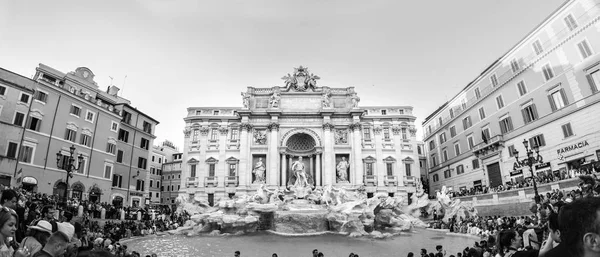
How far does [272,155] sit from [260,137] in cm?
309

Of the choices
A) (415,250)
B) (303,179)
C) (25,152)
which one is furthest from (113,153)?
(415,250)

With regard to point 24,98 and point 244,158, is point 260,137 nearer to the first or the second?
point 244,158

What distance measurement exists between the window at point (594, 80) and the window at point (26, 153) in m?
41.6

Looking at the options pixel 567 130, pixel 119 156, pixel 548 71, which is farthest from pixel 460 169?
pixel 119 156

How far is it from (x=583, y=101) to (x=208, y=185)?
35779 millimetres

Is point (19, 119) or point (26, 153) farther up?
point (19, 119)

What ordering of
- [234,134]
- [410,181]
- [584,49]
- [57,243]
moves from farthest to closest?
[234,134]
[410,181]
[584,49]
[57,243]

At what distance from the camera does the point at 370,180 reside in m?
36.2

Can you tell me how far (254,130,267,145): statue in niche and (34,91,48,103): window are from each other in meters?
20.3

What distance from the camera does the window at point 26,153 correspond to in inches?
886

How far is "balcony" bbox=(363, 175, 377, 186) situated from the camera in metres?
35.9

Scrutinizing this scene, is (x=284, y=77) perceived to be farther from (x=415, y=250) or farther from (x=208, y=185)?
(x=415, y=250)

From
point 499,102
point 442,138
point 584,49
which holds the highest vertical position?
point 584,49

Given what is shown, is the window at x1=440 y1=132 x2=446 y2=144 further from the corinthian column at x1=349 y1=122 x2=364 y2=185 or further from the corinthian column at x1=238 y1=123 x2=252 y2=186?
the corinthian column at x1=238 y1=123 x2=252 y2=186
